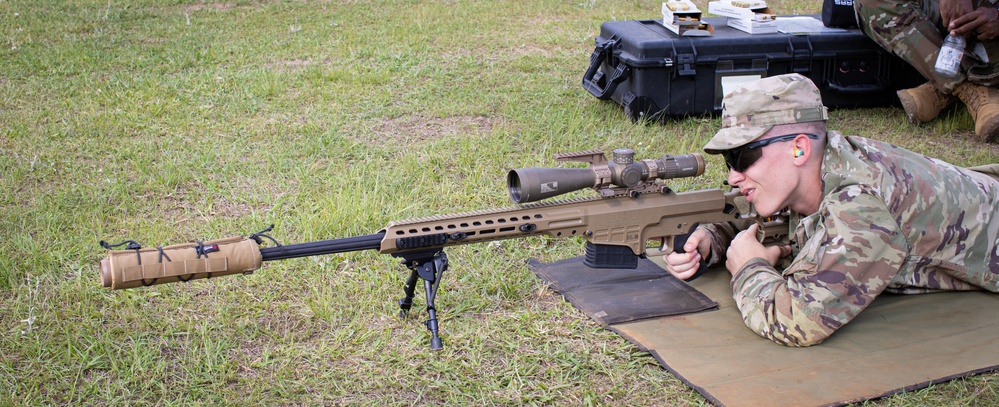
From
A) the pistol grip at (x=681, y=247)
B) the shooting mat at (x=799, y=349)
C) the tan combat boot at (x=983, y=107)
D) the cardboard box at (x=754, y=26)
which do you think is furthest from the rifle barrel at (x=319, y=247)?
the tan combat boot at (x=983, y=107)

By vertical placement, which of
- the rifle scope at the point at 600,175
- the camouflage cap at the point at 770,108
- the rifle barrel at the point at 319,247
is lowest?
the rifle barrel at the point at 319,247

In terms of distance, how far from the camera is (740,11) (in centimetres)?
789

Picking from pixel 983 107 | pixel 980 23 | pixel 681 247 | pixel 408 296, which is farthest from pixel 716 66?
pixel 408 296

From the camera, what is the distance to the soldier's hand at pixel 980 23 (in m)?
6.82

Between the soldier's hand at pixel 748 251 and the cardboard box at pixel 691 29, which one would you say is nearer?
the soldier's hand at pixel 748 251

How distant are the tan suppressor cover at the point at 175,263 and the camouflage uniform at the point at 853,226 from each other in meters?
2.23

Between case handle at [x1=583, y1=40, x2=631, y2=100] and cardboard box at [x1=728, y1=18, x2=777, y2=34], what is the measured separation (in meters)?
1.25

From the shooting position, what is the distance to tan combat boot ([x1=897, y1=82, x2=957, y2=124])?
24.4 ft

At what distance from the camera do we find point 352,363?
4.21 meters

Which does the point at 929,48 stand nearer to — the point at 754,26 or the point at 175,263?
the point at 754,26

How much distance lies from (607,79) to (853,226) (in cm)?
445

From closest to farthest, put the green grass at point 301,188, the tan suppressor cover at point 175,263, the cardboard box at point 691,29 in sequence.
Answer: the tan suppressor cover at point 175,263, the green grass at point 301,188, the cardboard box at point 691,29

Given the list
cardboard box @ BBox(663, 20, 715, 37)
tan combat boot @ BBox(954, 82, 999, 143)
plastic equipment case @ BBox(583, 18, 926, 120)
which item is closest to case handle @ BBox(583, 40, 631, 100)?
plastic equipment case @ BBox(583, 18, 926, 120)

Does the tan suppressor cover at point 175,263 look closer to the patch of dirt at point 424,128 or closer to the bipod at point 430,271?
the bipod at point 430,271
